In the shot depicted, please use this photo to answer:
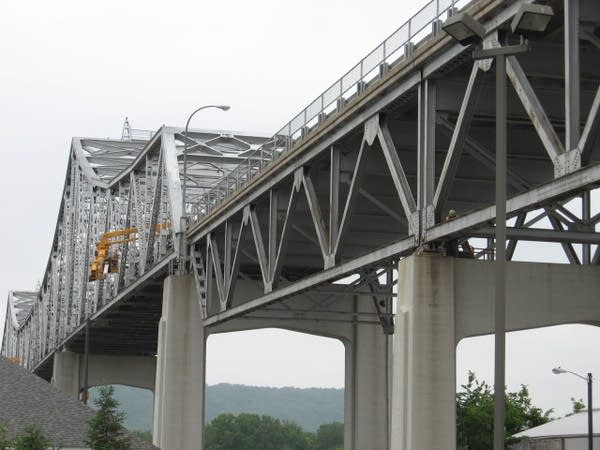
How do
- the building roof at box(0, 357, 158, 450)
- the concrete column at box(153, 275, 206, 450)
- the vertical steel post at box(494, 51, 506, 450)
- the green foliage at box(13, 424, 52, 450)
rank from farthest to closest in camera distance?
the concrete column at box(153, 275, 206, 450) < the building roof at box(0, 357, 158, 450) < the green foliage at box(13, 424, 52, 450) < the vertical steel post at box(494, 51, 506, 450)

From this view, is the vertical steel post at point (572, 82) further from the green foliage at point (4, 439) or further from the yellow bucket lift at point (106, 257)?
→ the yellow bucket lift at point (106, 257)

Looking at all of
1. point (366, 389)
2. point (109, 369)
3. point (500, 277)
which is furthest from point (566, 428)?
point (109, 369)

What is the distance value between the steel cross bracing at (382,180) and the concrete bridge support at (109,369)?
27.4 metres

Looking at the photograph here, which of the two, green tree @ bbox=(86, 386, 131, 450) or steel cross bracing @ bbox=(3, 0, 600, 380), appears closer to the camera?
steel cross bracing @ bbox=(3, 0, 600, 380)

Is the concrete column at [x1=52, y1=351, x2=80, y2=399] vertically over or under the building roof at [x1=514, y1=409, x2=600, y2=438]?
over

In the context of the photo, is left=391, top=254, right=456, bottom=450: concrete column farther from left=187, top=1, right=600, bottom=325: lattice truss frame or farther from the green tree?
the green tree

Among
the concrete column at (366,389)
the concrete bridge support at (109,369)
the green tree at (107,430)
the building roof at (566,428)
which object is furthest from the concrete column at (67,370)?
the green tree at (107,430)

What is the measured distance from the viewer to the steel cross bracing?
2640 centimetres

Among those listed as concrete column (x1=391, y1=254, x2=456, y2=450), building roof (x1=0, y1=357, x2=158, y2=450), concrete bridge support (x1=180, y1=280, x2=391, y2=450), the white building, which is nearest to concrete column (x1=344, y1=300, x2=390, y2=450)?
concrete bridge support (x1=180, y1=280, x2=391, y2=450)

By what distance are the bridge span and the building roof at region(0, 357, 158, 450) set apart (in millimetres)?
7342

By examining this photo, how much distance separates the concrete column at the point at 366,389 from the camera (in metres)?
62.0

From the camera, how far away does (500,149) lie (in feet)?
66.6

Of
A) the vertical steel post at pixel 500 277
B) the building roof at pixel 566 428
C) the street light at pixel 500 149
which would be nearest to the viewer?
the street light at pixel 500 149

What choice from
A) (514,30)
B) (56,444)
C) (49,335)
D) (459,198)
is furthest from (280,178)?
(49,335)
